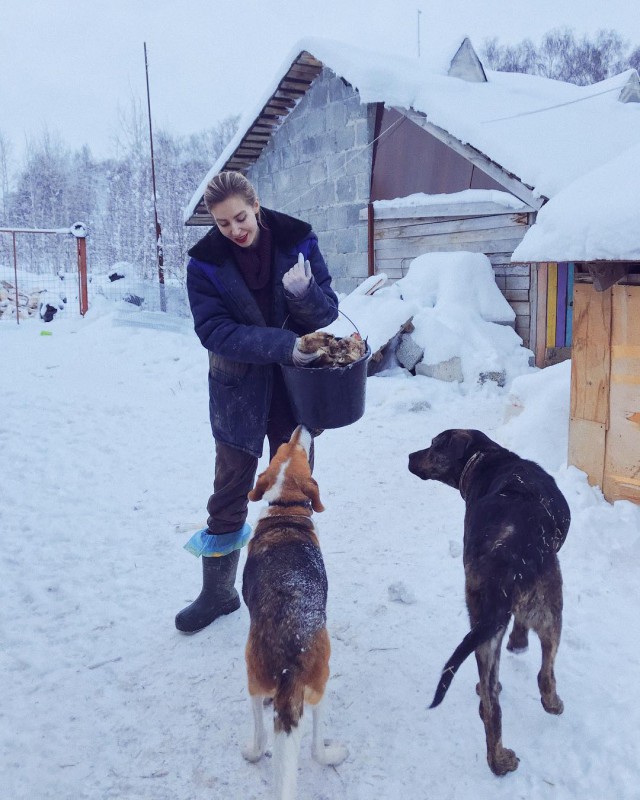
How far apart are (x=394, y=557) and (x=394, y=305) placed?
5647mm

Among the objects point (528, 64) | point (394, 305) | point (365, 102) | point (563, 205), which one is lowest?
point (394, 305)

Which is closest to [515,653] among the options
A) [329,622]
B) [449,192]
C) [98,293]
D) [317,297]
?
[329,622]

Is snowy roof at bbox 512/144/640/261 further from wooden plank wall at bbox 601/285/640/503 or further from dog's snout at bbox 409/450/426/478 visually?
dog's snout at bbox 409/450/426/478

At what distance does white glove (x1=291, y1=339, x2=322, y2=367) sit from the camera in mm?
2709

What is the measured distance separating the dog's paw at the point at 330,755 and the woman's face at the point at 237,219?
2.15 meters

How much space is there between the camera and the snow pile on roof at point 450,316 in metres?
8.57

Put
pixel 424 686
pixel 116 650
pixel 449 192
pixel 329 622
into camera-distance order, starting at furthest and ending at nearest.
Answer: pixel 449 192, pixel 329 622, pixel 116 650, pixel 424 686

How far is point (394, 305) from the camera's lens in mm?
9133

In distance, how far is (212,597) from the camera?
10.9ft

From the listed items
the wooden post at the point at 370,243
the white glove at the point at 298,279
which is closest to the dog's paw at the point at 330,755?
the white glove at the point at 298,279

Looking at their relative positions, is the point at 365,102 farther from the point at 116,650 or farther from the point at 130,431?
the point at 116,650

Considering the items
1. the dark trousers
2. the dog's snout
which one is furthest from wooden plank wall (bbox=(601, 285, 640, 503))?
the dark trousers

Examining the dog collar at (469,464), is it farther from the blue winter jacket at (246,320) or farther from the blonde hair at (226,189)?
the blonde hair at (226,189)

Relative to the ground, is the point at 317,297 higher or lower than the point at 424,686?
higher
